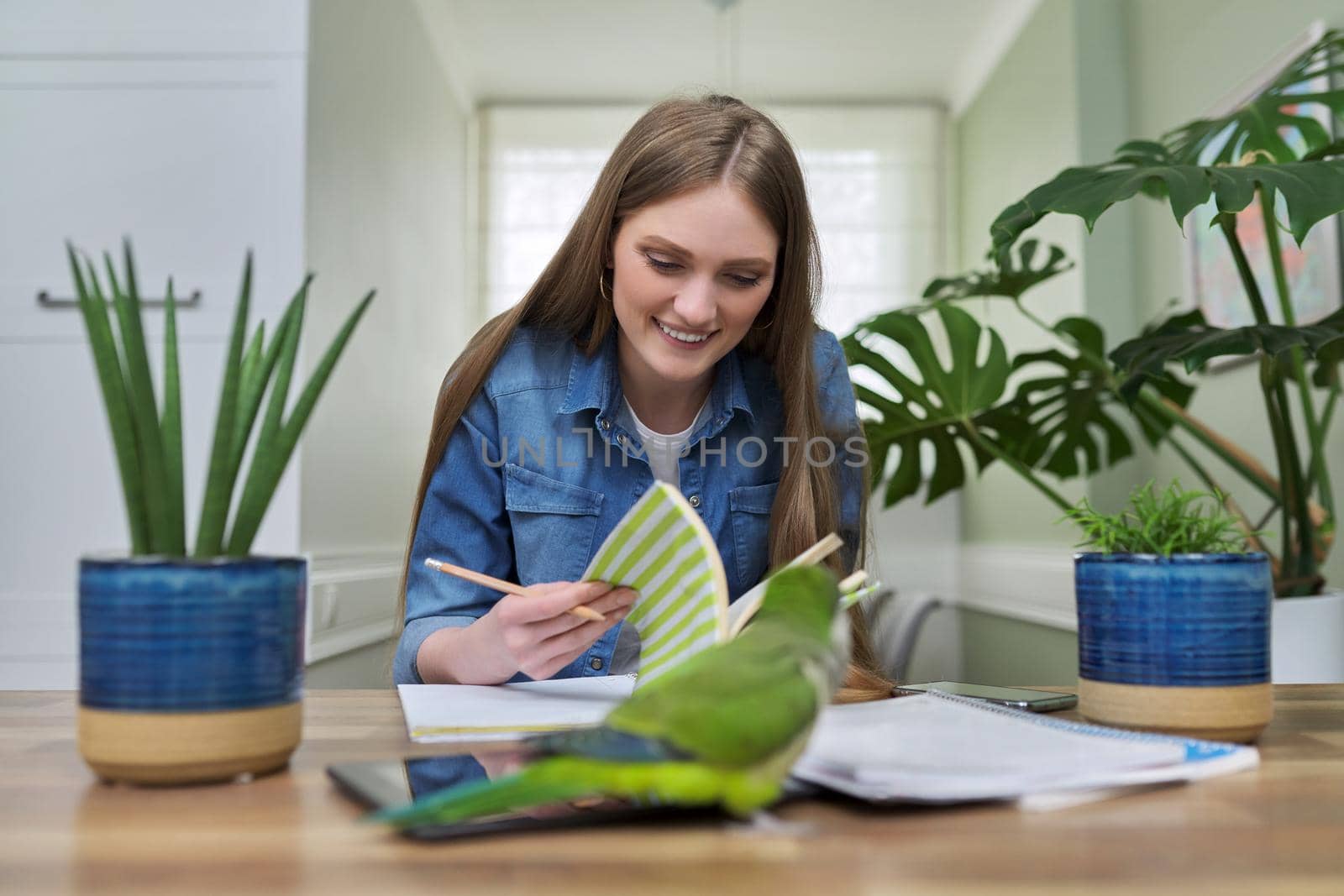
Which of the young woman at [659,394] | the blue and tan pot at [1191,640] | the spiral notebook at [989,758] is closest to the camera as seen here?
the spiral notebook at [989,758]

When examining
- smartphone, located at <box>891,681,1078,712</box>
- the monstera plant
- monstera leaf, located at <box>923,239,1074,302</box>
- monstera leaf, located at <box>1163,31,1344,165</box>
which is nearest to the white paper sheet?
smartphone, located at <box>891,681,1078,712</box>

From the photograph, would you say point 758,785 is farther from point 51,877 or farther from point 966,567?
point 966,567

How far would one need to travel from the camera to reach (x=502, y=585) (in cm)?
84

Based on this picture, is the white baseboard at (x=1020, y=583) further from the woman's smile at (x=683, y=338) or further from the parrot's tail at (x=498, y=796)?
the parrot's tail at (x=498, y=796)

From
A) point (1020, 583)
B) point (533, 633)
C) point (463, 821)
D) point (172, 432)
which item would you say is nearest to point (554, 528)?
point (533, 633)

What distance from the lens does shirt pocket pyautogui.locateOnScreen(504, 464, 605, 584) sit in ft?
4.62

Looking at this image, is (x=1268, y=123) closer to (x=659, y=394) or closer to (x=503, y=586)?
(x=659, y=394)

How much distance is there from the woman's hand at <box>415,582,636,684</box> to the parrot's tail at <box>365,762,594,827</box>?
41 centimetres

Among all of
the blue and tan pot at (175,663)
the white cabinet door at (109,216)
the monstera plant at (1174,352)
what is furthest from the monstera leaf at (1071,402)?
the blue and tan pot at (175,663)

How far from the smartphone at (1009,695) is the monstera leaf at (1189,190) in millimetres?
676

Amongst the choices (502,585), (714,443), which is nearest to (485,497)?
(714,443)

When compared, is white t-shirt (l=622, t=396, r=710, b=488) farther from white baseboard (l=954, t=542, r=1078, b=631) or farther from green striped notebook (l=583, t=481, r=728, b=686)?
white baseboard (l=954, t=542, r=1078, b=631)

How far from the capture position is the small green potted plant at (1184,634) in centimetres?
73

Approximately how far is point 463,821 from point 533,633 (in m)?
0.40
